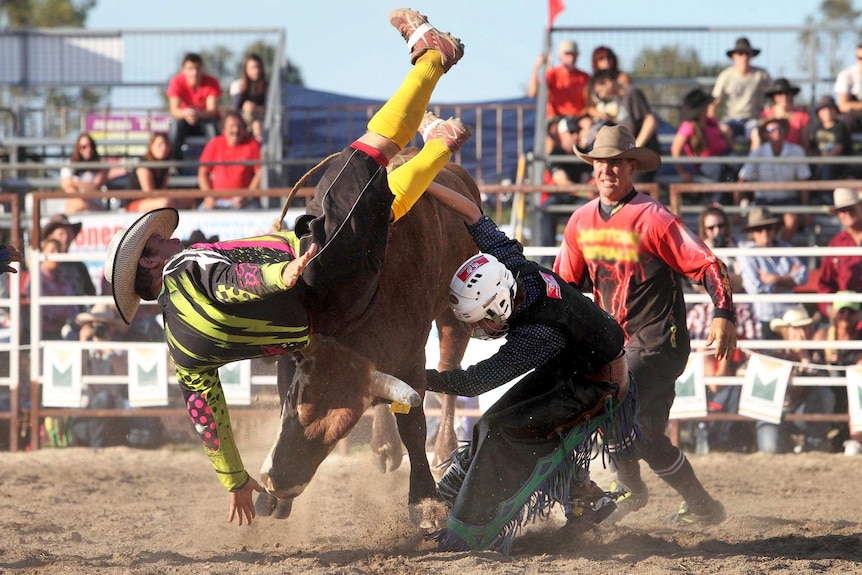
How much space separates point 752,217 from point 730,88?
257cm

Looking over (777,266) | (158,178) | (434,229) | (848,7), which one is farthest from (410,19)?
(848,7)

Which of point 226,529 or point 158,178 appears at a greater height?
point 158,178

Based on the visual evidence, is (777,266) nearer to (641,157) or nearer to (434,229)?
(641,157)

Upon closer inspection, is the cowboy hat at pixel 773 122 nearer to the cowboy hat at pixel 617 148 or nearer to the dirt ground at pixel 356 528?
the dirt ground at pixel 356 528

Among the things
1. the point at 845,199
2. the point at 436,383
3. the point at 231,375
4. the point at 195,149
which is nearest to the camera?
the point at 436,383

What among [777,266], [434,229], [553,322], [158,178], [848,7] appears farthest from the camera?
[848,7]

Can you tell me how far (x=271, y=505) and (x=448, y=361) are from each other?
1.89m

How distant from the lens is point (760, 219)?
7879mm

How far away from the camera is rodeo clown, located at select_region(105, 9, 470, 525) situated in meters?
3.69

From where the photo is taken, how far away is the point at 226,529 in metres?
4.94

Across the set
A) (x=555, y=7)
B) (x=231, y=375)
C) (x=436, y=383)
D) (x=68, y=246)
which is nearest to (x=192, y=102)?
(x=68, y=246)

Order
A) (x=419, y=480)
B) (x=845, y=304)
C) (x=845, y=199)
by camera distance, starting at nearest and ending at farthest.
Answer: (x=419, y=480), (x=845, y=304), (x=845, y=199)

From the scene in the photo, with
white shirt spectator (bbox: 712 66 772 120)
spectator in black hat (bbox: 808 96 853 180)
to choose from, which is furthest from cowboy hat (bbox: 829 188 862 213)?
white shirt spectator (bbox: 712 66 772 120)

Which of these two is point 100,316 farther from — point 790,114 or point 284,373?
point 790,114
